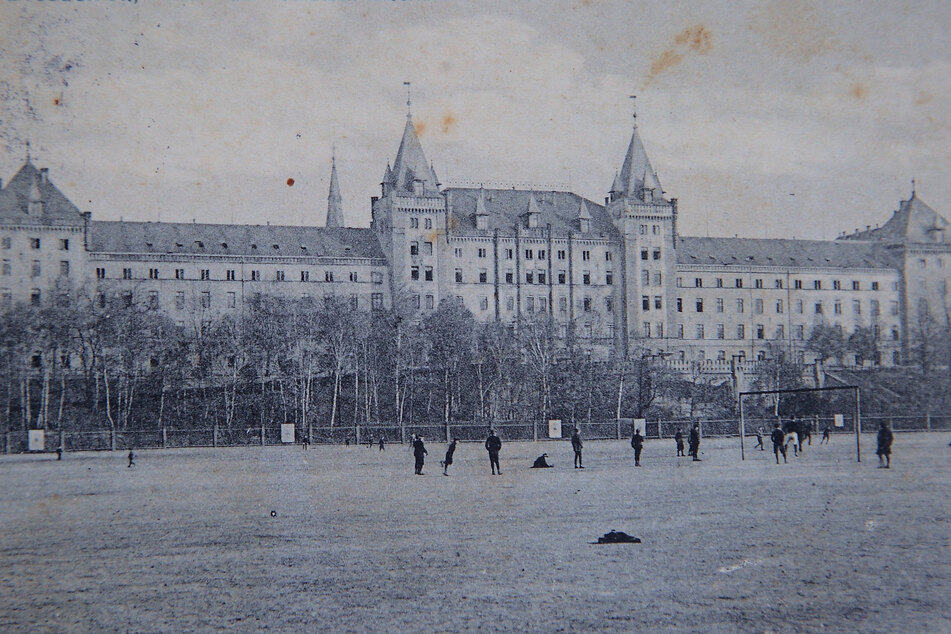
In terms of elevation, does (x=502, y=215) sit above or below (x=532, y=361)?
above

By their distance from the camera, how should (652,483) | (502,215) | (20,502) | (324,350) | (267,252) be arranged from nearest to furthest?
(20,502), (652,483), (324,350), (267,252), (502,215)

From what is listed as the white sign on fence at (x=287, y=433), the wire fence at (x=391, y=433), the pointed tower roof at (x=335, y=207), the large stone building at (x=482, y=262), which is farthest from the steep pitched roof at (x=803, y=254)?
the pointed tower roof at (x=335, y=207)

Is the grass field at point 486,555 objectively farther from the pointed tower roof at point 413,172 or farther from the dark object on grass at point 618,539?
the pointed tower roof at point 413,172

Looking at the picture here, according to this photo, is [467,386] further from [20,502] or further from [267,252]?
[20,502]

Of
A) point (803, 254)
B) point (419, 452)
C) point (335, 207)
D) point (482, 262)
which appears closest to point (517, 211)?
point (482, 262)

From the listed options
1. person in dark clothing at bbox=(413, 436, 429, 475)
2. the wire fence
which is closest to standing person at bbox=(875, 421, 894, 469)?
person in dark clothing at bbox=(413, 436, 429, 475)

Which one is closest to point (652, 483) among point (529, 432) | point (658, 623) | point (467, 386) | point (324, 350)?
point (658, 623)

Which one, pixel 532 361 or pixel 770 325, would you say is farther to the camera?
pixel 532 361
